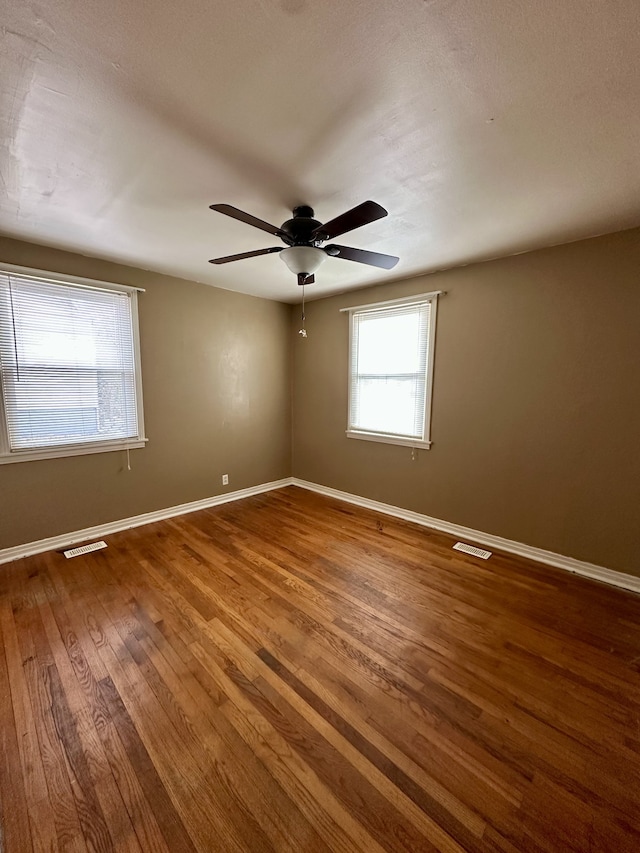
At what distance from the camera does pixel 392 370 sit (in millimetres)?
3658

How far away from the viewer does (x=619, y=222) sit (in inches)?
87.5

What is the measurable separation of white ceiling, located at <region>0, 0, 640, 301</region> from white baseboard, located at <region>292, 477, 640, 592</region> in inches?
96.5

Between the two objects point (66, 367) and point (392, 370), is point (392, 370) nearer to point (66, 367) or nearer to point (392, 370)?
point (392, 370)

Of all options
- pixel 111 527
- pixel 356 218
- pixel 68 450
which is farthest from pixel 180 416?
pixel 356 218

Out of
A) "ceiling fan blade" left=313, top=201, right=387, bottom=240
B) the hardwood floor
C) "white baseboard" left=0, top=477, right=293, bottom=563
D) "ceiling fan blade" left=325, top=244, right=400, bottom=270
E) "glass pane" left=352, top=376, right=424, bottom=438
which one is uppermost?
"ceiling fan blade" left=325, top=244, right=400, bottom=270

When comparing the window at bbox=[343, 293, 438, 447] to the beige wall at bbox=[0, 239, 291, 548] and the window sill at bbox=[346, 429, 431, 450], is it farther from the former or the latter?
the beige wall at bbox=[0, 239, 291, 548]

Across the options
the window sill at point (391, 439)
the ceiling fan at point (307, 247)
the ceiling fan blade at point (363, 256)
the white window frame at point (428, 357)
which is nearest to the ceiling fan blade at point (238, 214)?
the ceiling fan at point (307, 247)

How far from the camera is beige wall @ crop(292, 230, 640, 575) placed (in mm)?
2412

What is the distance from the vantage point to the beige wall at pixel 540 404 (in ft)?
7.91

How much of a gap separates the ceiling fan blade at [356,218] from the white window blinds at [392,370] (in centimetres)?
187

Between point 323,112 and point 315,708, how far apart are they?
2.51 metres

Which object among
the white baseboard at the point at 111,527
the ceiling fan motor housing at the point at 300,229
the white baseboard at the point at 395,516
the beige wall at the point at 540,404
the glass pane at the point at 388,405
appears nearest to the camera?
the ceiling fan motor housing at the point at 300,229

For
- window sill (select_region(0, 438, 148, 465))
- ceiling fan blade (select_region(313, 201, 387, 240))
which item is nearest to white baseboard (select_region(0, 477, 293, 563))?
window sill (select_region(0, 438, 148, 465))

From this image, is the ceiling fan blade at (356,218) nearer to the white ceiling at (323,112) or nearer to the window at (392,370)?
the white ceiling at (323,112)
